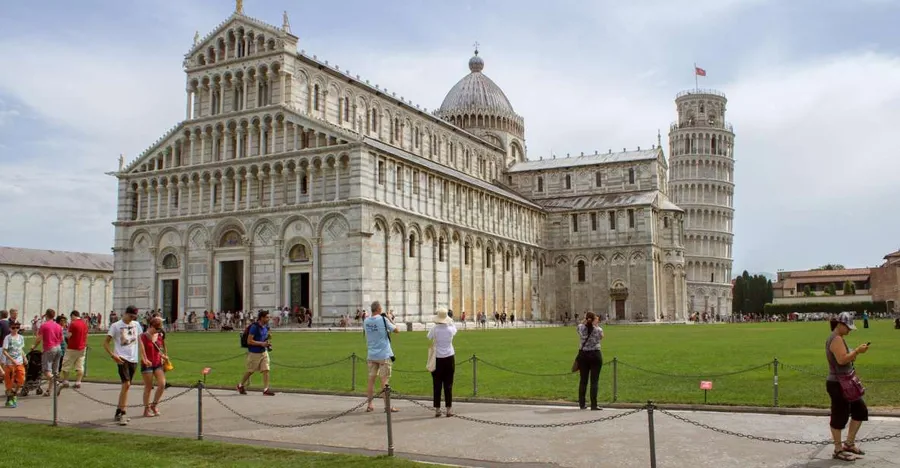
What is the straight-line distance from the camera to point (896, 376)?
18109 millimetres

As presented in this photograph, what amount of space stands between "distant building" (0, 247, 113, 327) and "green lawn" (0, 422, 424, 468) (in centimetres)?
6792

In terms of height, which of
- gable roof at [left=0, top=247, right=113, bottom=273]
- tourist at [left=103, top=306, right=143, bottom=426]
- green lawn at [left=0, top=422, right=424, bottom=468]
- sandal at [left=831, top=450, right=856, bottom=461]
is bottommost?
green lawn at [left=0, top=422, right=424, bottom=468]

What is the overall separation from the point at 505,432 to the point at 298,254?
137ft

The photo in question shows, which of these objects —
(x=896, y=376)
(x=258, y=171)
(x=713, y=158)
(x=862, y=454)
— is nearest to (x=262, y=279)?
(x=258, y=171)

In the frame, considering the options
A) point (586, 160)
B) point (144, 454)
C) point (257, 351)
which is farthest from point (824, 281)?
point (144, 454)

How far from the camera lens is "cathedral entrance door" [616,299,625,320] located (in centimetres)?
7881

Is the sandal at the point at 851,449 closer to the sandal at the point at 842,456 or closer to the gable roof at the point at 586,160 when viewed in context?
the sandal at the point at 842,456

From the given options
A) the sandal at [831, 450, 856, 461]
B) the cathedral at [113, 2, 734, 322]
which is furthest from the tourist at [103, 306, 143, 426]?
the cathedral at [113, 2, 734, 322]

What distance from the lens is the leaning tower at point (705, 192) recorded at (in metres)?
114

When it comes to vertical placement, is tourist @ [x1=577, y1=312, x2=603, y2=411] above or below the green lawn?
above

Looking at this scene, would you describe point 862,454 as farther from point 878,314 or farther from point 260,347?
point 878,314

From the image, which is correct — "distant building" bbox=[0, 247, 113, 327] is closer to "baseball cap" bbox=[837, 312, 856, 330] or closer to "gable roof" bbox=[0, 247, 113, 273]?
"gable roof" bbox=[0, 247, 113, 273]

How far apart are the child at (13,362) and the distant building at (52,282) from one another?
61991 mm

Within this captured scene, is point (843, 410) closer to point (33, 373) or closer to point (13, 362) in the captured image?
point (13, 362)
